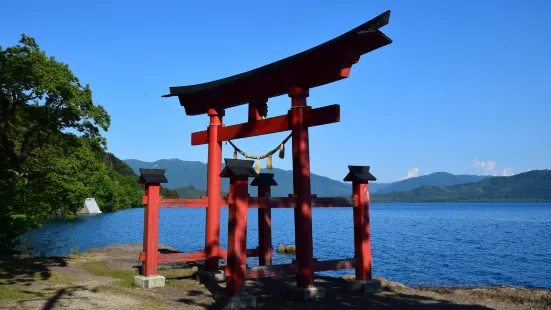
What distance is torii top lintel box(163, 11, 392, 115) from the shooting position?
860 cm

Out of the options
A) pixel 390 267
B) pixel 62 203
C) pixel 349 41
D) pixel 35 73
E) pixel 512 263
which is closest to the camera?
pixel 349 41

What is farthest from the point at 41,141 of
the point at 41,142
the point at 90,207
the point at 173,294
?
the point at 90,207

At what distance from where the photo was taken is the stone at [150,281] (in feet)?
35.2

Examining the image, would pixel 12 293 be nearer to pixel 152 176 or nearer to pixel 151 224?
pixel 151 224

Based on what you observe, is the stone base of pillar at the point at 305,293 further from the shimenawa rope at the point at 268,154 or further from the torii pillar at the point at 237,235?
the shimenawa rope at the point at 268,154

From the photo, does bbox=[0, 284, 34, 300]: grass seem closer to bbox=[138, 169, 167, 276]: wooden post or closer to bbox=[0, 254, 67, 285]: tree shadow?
bbox=[0, 254, 67, 285]: tree shadow

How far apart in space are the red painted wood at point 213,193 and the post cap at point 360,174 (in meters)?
3.85

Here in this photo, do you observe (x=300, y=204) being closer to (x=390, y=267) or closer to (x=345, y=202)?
(x=345, y=202)

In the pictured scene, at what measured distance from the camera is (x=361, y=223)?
34.2ft

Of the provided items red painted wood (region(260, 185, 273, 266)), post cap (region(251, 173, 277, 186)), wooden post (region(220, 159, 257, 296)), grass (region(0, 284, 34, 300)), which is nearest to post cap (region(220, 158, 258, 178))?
wooden post (region(220, 159, 257, 296))

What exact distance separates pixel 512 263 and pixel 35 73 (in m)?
27.8

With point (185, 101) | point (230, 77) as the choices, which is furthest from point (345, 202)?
point (185, 101)

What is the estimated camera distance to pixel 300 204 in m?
9.59

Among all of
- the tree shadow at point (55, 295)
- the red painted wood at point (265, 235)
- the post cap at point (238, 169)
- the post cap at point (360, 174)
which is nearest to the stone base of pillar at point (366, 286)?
the post cap at point (360, 174)
